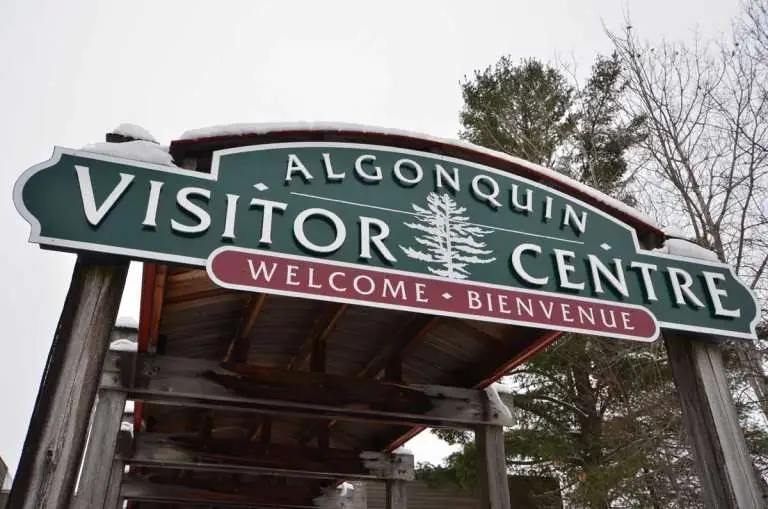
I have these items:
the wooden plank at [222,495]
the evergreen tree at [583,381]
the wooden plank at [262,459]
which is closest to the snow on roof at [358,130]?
the wooden plank at [262,459]

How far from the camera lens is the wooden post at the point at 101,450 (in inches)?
165

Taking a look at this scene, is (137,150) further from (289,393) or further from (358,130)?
(289,393)

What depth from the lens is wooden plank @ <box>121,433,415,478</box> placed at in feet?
19.9

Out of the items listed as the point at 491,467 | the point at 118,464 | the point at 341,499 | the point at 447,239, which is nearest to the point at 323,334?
the point at 491,467

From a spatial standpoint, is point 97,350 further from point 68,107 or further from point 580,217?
point 68,107

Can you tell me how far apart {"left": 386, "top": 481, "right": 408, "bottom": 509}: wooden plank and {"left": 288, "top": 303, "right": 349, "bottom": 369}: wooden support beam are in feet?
5.88

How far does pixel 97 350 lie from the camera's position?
8.61 ft

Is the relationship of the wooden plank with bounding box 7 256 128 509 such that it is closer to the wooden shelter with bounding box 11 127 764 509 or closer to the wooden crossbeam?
the wooden shelter with bounding box 11 127 764 509

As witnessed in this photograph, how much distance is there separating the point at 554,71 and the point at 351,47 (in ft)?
246

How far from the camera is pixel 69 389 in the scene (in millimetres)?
2512

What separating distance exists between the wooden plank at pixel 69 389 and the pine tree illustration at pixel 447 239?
1.44m

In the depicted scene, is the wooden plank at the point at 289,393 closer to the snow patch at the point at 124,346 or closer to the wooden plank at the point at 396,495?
the snow patch at the point at 124,346

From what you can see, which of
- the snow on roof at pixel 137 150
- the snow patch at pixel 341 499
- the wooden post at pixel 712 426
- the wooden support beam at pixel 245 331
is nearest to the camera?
the snow on roof at pixel 137 150

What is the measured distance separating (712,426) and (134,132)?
348 cm
